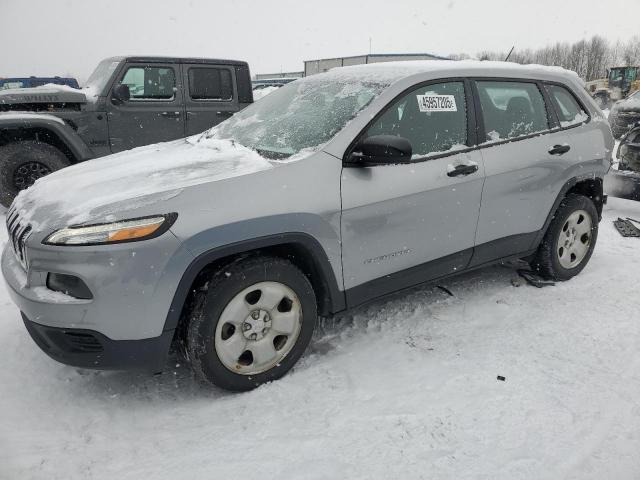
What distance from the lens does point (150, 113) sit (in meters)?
6.55

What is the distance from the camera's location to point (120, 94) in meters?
6.23

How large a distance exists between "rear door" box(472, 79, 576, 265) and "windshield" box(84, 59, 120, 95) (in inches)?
200

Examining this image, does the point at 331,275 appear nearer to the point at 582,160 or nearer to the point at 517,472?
the point at 517,472

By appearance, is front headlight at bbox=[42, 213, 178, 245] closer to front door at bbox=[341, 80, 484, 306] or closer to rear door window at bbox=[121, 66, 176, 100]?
front door at bbox=[341, 80, 484, 306]

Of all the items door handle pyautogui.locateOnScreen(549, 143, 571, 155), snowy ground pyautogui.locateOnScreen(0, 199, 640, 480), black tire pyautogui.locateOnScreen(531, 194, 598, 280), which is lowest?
snowy ground pyautogui.locateOnScreen(0, 199, 640, 480)

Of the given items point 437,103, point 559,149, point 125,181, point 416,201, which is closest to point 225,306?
point 125,181

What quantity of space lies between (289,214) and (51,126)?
4784 mm

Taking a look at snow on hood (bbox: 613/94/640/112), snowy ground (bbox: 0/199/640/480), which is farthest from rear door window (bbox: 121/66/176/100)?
snow on hood (bbox: 613/94/640/112)

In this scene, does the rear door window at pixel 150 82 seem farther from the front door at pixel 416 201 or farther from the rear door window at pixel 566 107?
the rear door window at pixel 566 107

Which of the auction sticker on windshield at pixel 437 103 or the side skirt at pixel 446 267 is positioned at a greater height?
the auction sticker on windshield at pixel 437 103

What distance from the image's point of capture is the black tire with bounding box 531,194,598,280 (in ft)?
12.6

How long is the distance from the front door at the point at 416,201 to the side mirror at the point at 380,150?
0.23ft

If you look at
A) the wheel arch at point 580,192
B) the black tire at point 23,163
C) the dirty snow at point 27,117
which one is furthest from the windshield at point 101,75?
the wheel arch at point 580,192

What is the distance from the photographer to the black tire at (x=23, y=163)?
5785 millimetres
